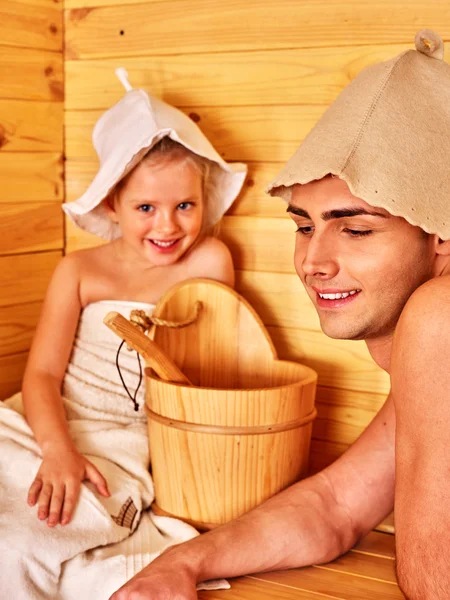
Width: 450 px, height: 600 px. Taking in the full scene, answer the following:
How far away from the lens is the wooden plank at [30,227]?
2057 millimetres

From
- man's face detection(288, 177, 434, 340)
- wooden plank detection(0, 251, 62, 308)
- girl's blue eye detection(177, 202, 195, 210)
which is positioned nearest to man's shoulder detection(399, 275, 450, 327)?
man's face detection(288, 177, 434, 340)

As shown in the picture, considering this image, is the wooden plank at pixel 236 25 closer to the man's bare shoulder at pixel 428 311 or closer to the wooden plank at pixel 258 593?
the man's bare shoulder at pixel 428 311

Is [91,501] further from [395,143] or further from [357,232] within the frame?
[395,143]

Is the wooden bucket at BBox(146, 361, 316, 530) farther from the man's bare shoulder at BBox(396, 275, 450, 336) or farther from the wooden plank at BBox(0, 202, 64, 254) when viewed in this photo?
the wooden plank at BBox(0, 202, 64, 254)

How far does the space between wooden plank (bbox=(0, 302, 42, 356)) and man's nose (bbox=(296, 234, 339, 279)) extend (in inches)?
39.8

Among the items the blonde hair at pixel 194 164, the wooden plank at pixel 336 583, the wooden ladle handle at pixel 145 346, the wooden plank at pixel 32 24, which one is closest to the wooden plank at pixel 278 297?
the blonde hair at pixel 194 164

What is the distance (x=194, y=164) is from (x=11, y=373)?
2.25 feet

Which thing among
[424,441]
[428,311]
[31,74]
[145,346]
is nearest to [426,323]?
[428,311]

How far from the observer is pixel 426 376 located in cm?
109

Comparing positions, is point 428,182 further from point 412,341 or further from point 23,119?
point 23,119

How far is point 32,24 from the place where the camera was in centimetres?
209

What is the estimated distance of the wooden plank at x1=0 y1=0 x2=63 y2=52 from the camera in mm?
2021

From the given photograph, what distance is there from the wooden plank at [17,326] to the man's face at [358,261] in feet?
3.27

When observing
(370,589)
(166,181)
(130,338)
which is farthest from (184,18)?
(370,589)
